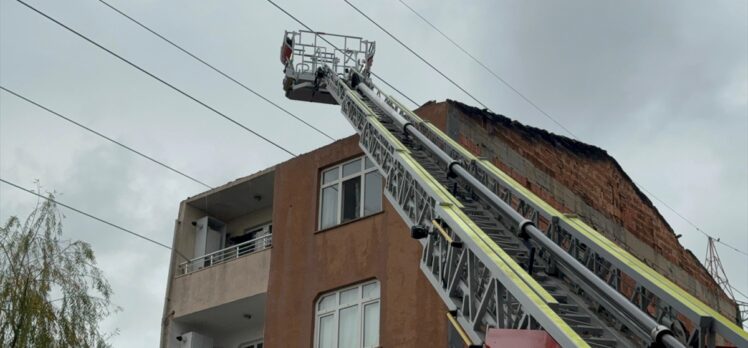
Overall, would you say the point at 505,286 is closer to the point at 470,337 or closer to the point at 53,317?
the point at 470,337

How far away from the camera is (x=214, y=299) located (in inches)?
931

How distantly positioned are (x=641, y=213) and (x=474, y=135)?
6.95m

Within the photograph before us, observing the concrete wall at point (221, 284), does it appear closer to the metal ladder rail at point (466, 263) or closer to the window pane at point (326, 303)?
the window pane at point (326, 303)

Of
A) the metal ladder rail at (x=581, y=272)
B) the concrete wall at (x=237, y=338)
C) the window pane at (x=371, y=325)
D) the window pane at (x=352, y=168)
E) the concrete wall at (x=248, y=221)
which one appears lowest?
the metal ladder rail at (x=581, y=272)

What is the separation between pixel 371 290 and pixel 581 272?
390 inches

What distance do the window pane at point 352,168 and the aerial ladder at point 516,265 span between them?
3772 millimetres

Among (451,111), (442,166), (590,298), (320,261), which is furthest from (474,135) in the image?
(590,298)

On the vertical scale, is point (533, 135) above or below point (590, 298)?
above

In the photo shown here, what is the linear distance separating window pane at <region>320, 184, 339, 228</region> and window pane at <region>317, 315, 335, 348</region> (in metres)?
2.12

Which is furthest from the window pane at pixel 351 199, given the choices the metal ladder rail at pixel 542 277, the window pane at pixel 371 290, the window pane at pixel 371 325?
the metal ladder rail at pixel 542 277

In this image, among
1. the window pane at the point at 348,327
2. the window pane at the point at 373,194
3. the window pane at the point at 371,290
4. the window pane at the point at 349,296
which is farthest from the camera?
the window pane at the point at 373,194

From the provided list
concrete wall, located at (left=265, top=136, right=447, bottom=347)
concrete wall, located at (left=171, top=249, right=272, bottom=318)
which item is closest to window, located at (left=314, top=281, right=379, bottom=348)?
concrete wall, located at (left=265, top=136, right=447, bottom=347)

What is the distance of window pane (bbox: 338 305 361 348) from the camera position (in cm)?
1980

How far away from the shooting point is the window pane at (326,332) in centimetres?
2030
